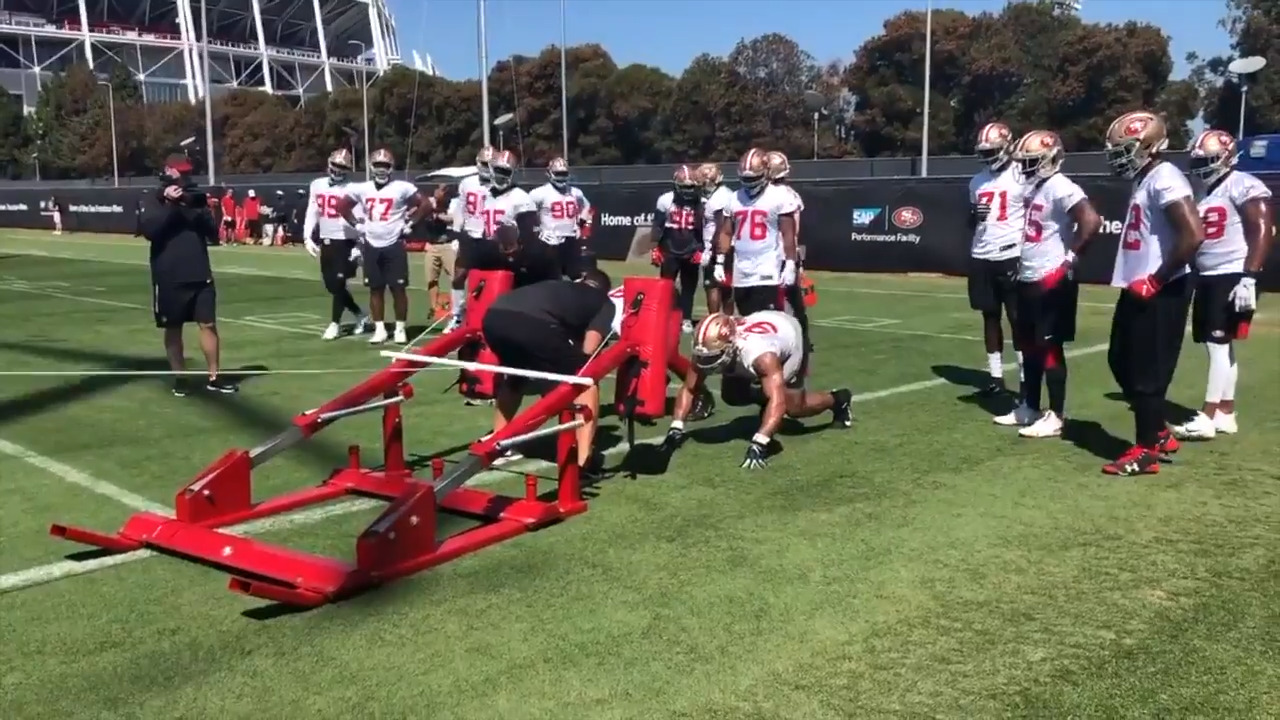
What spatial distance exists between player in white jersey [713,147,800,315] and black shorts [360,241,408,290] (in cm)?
468

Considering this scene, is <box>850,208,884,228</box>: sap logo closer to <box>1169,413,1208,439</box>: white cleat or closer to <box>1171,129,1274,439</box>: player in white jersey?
<box>1171,129,1274,439</box>: player in white jersey

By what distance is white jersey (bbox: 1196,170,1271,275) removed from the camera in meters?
8.13

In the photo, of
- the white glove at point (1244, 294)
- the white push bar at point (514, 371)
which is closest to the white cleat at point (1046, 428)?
the white glove at point (1244, 294)

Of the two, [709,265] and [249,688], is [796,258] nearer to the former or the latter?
[709,265]

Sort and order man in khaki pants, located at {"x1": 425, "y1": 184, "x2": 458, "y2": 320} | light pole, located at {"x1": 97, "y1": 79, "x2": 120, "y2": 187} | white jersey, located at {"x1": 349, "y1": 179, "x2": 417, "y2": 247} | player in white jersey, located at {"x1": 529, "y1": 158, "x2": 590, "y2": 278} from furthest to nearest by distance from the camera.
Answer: light pole, located at {"x1": 97, "y1": 79, "x2": 120, "y2": 187} < man in khaki pants, located at {"x1": 425, "y1": 184, "x2": 458, "y2": 320} < player in white jersey, located at {"x1": 529, "y1": 158, "x2": 590, "y2": 278} < white jersey, located at {"x1": 349, "y1": 179, "x2": 417, "y2": 247}

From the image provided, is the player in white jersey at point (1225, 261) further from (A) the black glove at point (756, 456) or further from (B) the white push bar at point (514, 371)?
(B) the white push bar at point (514, 371)

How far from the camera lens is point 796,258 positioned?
952 centimetres

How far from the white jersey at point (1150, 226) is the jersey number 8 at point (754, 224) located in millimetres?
3068

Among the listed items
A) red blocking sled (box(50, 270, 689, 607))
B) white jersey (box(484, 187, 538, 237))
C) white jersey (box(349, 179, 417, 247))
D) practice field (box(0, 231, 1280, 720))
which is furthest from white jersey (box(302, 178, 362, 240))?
red blocking sled (box(50, 270, 689, 607))

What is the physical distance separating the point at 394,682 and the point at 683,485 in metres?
2.93

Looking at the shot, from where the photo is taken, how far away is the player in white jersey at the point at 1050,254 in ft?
26.2

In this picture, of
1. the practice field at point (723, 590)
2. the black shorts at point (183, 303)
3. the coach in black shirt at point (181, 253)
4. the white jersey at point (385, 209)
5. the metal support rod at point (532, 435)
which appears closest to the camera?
the practice field at point (723, 590)

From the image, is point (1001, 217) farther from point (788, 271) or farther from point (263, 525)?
point (263, 525)

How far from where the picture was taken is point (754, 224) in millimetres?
9492
